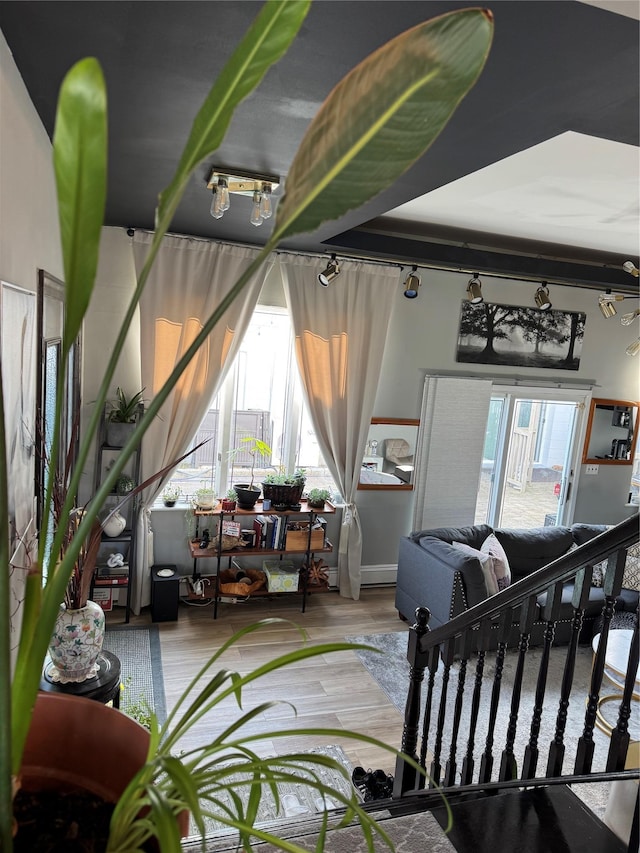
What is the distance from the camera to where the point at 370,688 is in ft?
12.3

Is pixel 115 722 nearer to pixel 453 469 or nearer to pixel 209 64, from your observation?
pixel 209 64

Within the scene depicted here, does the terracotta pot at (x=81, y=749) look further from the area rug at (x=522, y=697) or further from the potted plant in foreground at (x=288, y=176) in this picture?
the area rug at (x=522, y=697)

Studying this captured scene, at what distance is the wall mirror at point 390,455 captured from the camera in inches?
204

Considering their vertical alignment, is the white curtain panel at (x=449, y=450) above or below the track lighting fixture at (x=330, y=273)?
below

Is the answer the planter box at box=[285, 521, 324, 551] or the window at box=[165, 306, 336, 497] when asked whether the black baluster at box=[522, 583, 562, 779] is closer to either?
the planter box at box=[285, 521, 324, 551]

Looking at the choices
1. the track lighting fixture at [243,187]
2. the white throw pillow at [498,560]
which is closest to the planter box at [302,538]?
the white throw pillow at [498,560]

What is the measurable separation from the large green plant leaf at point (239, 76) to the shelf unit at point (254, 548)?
4.01 meters

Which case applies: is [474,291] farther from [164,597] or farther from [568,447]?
[164,597]

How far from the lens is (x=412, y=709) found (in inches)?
84.4

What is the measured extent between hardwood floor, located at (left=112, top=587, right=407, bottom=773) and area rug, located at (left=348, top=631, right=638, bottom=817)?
11 centimetres

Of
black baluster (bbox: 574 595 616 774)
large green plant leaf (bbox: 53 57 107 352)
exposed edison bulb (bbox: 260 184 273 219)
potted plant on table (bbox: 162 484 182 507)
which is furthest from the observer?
potted plant on table (bbox: 162 484 182 507)

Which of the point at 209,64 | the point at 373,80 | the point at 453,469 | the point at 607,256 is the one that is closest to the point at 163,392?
the point at 373,80

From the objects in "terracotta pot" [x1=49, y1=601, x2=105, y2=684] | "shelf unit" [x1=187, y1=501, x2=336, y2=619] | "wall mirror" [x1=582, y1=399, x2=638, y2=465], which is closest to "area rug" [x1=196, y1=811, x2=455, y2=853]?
"terracotta pot" [x1=49, y1=601, x2=105, y2=684]

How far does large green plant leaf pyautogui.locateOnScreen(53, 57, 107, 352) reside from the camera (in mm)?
567
